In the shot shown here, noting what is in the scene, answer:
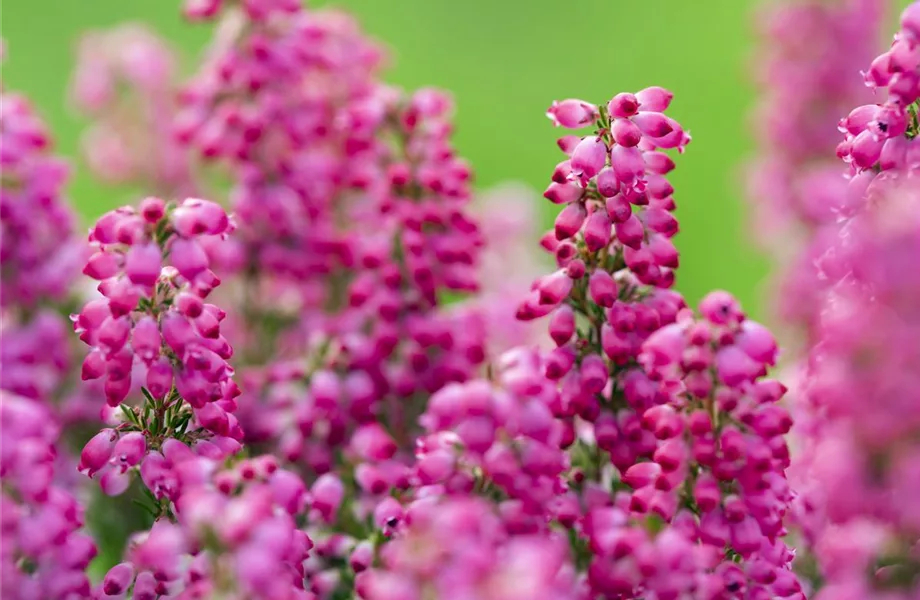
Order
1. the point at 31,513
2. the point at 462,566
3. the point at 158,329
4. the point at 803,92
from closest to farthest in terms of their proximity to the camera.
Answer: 1. the point at 462,566
2. the point at 31,513
3. the point at 158,329
4. the point at 803,92

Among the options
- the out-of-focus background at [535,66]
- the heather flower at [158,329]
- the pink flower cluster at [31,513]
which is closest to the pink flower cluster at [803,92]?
the out-of-focus background at [535,66]

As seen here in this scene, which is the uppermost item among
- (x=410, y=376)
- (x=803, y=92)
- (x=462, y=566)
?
(x=803, y=92)

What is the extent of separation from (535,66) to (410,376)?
9.57 feet

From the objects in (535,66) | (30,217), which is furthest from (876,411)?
(535,66)

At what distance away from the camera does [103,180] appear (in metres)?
2.29

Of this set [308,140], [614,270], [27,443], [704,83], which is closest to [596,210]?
[614,270]

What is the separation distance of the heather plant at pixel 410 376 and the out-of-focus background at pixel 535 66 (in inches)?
68.8

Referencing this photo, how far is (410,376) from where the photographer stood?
1.50 metres

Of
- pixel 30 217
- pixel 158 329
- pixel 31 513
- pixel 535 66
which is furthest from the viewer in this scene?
pixel 535 66

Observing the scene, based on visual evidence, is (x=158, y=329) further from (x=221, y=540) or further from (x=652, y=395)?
(x=652, y=395)

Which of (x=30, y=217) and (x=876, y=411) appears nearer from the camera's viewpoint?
(x=876, y=411)

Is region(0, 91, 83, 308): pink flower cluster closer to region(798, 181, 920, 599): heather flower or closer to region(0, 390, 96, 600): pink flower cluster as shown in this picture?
region(0, 390, 96, 600): pink flower cluster

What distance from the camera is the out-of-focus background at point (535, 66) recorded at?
3.54 m

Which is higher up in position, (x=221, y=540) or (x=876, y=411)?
(x=876, y=411)
